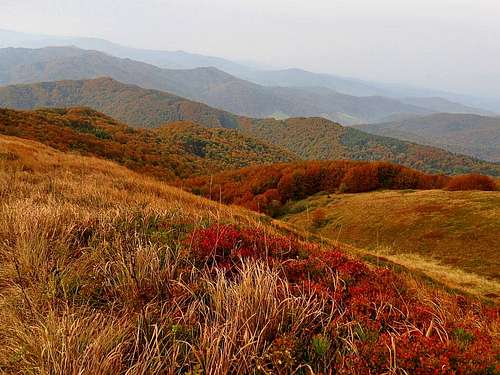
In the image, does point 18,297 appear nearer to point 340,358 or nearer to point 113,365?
point 113,365

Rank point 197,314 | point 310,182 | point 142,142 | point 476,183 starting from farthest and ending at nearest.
A: point 142,142 → point 310,182 → point 476,183 → point 197,314

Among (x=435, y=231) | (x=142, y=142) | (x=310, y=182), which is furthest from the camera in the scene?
(x=142, y=142)

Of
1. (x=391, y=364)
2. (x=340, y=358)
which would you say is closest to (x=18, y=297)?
(x=340, y=358)

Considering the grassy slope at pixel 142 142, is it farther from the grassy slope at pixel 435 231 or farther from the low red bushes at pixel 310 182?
the grassy slope at pixel 435 231

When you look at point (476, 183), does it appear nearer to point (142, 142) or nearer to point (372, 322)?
point (372, 322)

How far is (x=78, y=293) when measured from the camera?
12.8 feet

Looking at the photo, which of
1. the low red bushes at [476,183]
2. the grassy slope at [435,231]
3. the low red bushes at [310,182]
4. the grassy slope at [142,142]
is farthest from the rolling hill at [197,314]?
the low red bushes at [310,182]

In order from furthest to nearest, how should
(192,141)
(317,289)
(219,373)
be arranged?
(192,141), (317,289), (219,373)

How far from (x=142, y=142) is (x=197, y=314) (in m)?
110

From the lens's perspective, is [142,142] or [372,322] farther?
[142,142]

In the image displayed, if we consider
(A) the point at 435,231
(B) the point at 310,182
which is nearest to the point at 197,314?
(A) the point at 435,231

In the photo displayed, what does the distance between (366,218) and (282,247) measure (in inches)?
1368

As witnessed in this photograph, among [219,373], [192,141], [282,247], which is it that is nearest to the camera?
[219,373]

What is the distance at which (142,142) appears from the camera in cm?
10712
